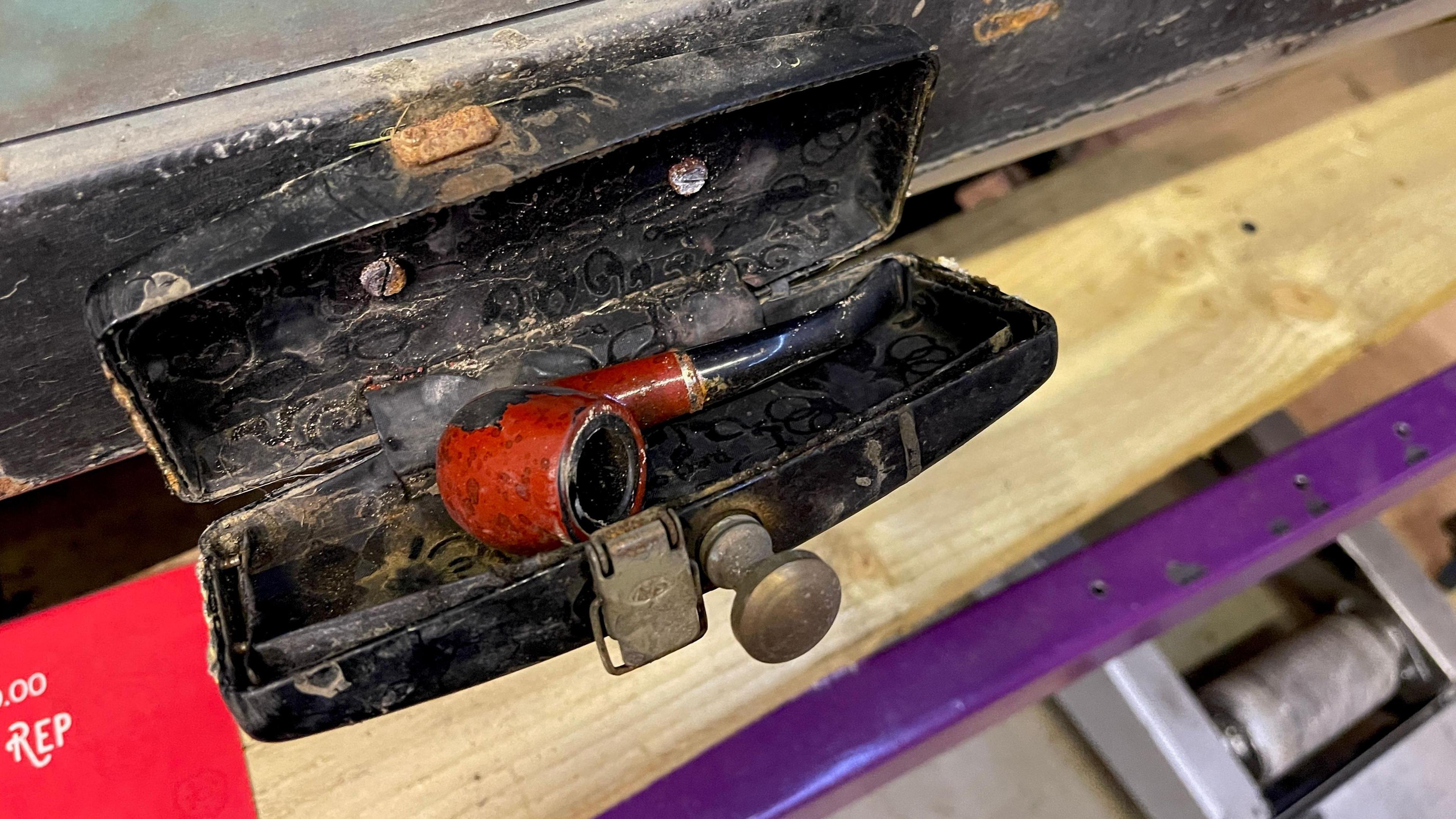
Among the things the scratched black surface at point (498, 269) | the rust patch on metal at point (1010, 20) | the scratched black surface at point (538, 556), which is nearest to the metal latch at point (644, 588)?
the scratched black surface at point (538, 556)

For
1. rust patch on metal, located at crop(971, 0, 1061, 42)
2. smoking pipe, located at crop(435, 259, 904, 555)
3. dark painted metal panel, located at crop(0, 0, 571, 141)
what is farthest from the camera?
rust patch on metal, located at crop(971, 0, 1061, 42)

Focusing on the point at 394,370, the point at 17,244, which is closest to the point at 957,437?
the point at 394,370

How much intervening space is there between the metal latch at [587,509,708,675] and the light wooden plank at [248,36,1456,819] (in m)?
0.26

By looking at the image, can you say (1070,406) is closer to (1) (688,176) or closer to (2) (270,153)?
(1) (688,176)

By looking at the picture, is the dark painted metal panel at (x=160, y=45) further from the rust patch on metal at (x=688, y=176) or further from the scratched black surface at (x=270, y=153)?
the rust patch on metal at (x=688, y=176)

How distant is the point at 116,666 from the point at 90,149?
50 cm

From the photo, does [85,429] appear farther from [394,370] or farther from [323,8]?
[323,8]

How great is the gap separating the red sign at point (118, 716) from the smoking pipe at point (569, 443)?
1.09 ft

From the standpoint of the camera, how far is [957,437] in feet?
2.61

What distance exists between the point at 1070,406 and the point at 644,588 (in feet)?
2.27

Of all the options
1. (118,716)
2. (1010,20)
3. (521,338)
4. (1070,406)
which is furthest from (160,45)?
(1070,406)

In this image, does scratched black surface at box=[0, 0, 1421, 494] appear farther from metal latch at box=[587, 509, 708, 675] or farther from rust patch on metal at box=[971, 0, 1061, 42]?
metal latch at box=[587, 509, 708, 675]

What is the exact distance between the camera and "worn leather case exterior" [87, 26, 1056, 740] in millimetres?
605

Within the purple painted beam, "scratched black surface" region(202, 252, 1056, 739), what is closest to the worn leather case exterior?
"scratched black surface" region(202, 252, 1056, 739)
